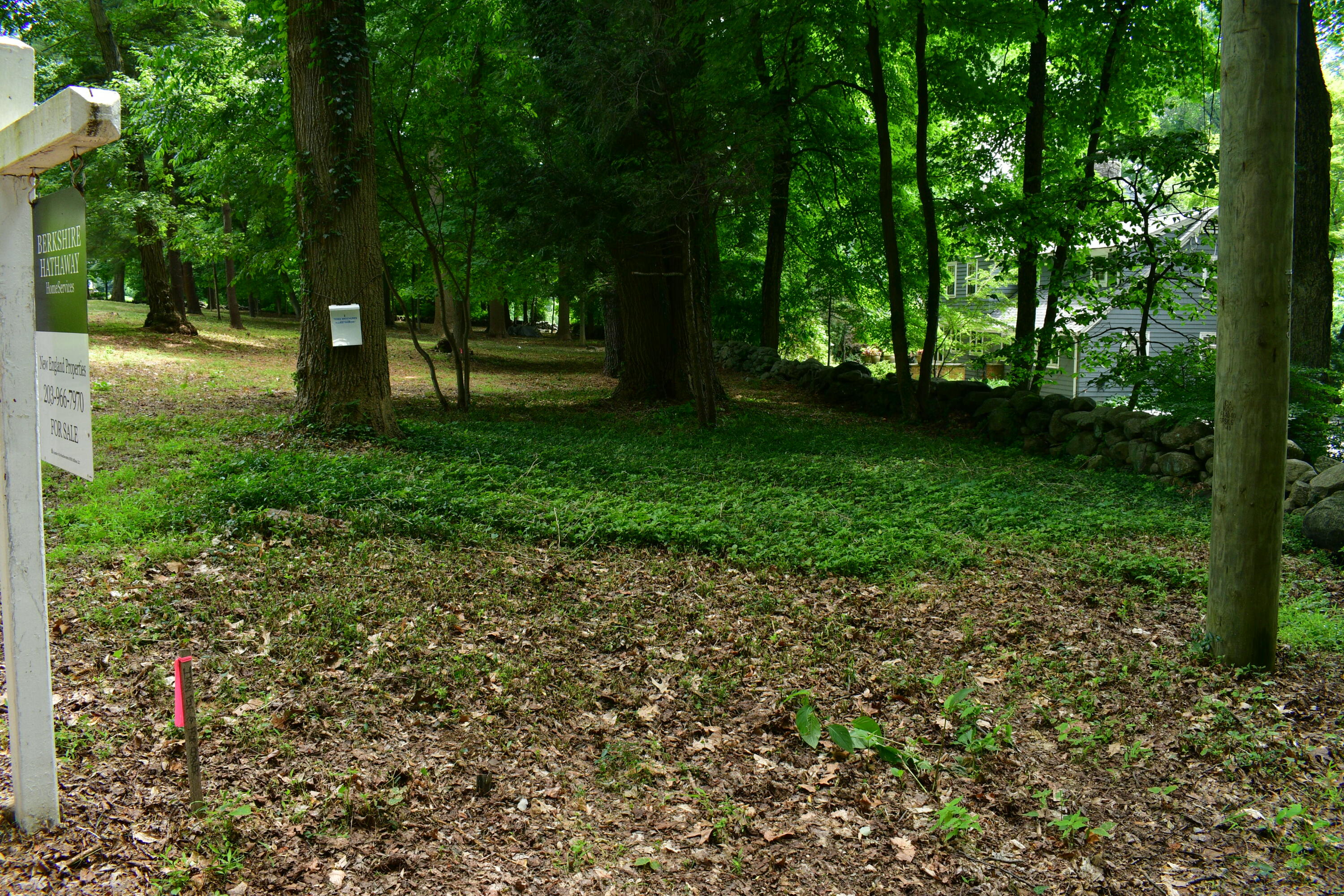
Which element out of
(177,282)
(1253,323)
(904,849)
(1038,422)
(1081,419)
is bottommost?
(904,849)

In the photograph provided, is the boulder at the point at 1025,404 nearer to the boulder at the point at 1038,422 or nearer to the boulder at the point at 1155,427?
the boulder at the point at 1038,422

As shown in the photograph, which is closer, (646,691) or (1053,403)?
(646,691)

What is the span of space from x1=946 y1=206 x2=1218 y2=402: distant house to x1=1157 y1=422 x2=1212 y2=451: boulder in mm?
1164

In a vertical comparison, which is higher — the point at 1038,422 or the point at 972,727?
the point at 1038,422

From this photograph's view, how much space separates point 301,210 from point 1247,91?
793 cm

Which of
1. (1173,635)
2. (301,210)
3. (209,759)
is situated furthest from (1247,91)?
(301,210)

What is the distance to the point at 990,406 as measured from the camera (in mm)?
12016

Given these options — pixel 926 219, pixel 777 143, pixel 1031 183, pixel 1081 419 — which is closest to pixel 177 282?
pixel 777 143

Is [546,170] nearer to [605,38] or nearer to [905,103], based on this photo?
[605,38]

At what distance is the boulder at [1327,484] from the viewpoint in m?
6.88

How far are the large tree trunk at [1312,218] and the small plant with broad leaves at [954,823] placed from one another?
9501mm

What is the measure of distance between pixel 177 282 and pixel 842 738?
22.8m

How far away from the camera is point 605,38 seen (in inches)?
377

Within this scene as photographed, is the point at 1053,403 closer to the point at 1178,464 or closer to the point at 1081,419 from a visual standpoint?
the point at 1081,419
